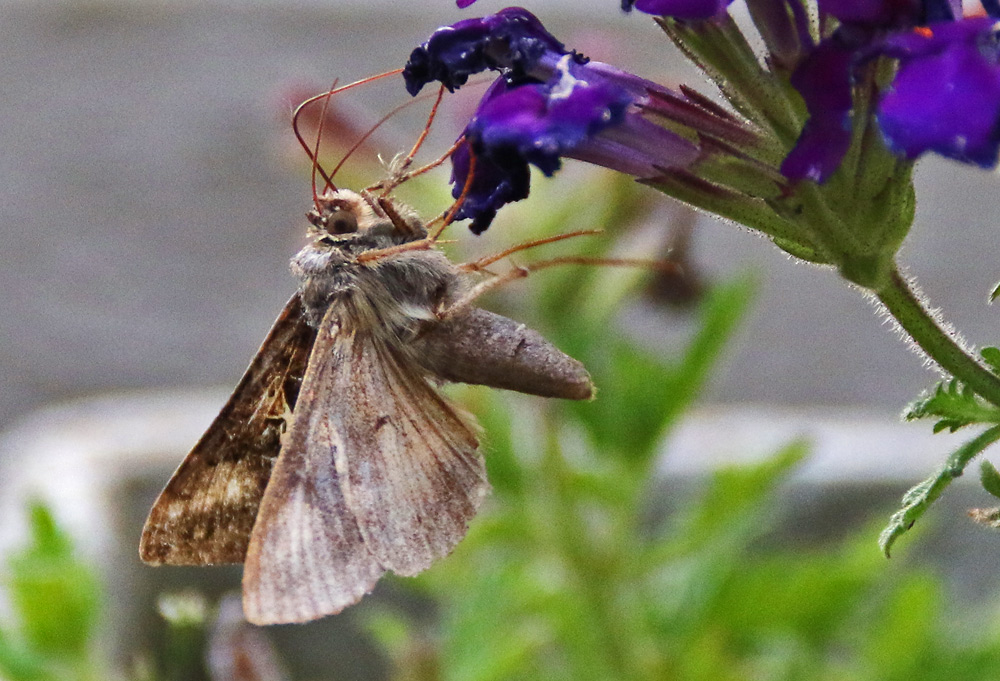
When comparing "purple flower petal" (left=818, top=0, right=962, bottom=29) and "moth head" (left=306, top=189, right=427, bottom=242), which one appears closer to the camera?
"purple flower petal" (left=818, top=0, right=962, bottom=29)

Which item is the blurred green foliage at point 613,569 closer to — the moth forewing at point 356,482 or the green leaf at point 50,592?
the green leaf at point 50,592

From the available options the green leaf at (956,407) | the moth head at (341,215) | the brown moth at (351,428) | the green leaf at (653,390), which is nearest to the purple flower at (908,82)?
the green leaf at (956,407)

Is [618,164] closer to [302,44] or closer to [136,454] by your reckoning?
[136,454]

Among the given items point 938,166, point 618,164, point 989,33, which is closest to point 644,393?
point 618,164

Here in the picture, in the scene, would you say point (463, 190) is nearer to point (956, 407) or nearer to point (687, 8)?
point (687, 8)

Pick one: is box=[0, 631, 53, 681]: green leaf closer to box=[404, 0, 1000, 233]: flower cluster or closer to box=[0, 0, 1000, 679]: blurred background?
box=[0, 0, 1000, 679]: blurred background

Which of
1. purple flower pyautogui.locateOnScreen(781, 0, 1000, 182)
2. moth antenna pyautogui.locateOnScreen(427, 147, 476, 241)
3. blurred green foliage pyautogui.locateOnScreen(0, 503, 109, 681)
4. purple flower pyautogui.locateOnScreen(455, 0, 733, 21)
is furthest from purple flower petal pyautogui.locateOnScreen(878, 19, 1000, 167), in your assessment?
blurred green foliage pyautogui.locateOnScreen(0, 503, 109, 681)
